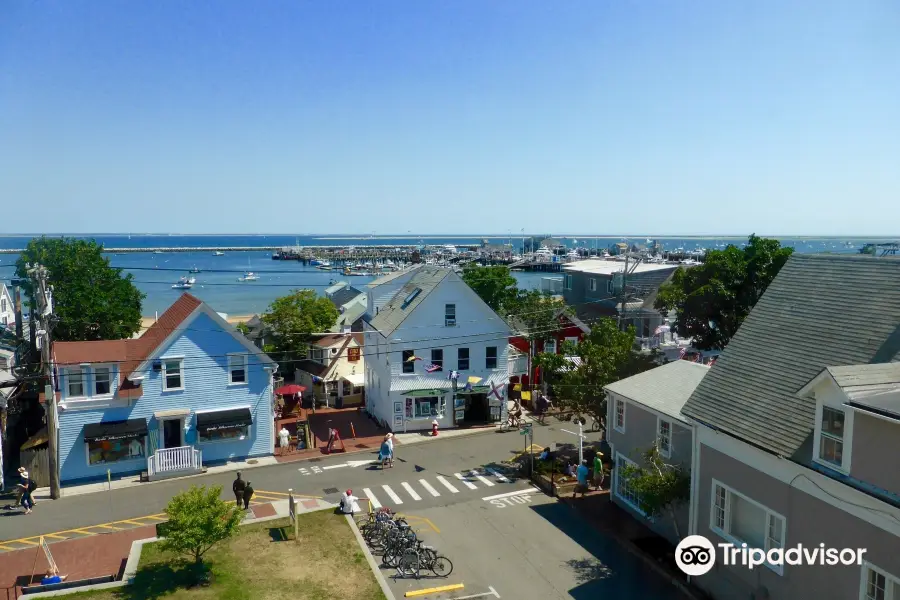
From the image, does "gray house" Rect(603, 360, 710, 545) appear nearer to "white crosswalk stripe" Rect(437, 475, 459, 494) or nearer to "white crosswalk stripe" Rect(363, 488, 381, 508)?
"white crosswalk stripe" Rect(437, 475, 459, 494)

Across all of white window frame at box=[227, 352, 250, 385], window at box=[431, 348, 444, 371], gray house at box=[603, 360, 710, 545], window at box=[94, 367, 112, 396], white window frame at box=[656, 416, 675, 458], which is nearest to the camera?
gray house at box=[603, 360, 710, 545]

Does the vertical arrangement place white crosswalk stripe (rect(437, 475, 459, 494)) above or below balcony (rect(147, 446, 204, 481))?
below

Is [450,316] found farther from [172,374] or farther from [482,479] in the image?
[172,374]

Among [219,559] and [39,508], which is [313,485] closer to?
[219,559]

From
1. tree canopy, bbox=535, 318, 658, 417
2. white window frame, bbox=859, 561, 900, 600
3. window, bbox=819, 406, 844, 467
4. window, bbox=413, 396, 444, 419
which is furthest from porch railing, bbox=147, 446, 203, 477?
white window frame, bbox=859, 561, 900, 600

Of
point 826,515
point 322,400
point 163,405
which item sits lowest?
point 322,400

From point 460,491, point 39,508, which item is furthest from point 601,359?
point 39,508

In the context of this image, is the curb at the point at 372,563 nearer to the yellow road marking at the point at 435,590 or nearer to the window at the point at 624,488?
the yellow road marking at the point at 435,590
